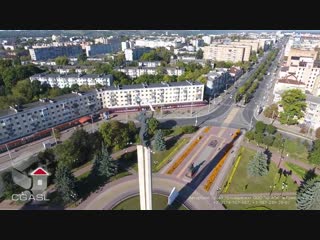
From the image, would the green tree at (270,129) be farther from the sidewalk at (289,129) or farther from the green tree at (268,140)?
the sidewalk at (289,129)

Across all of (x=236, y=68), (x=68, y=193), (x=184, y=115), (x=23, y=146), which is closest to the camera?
(x=68, y=193)

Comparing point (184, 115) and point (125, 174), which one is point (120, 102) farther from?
point (125, 174)

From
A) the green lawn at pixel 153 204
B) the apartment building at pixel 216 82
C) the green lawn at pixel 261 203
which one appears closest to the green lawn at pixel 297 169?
the green lawn at pixel 261 203

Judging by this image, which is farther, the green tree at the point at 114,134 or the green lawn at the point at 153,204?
the green tree at the point at 114,134

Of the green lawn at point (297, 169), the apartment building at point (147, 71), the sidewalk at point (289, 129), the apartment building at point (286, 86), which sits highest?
the apartment building at point (286, 86)

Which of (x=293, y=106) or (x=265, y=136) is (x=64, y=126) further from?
(x=293, y=106)

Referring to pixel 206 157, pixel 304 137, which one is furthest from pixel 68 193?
pixel 304 137
